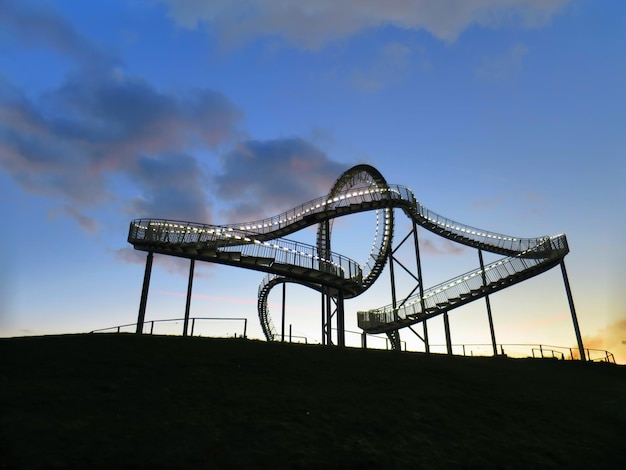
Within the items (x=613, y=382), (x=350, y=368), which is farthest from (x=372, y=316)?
(x=350, y=368)

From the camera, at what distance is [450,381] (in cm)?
1828

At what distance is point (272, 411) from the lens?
12.4 m

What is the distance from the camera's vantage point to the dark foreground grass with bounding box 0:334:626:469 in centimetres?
1003

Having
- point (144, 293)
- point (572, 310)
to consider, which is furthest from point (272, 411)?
point (572, 310)

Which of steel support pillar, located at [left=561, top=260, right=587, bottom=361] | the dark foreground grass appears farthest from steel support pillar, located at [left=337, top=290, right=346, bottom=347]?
steel support pillar, located at [left=561, top=260, right=587, bottom=361]

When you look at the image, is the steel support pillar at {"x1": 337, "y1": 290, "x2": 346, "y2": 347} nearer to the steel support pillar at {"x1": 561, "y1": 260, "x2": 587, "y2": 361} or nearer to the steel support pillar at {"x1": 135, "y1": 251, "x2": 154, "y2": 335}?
the steel support pillar at {"x1": 135, "y1": 251, "x2": 154, "y2": 335}

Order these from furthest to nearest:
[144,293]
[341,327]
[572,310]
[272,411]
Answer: [572,310]
[341,327]
[144,293]
[272,411]

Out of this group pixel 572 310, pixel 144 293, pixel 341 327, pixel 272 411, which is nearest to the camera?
pixel 272 411

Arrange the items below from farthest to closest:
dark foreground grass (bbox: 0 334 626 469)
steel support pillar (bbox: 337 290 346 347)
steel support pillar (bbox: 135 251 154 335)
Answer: steel support pillar (bbox: 337 290 346 347) → steel support pillar (bbox: 135 251 154 335) → dark foreground grass (bbox: 0 334 626 469)

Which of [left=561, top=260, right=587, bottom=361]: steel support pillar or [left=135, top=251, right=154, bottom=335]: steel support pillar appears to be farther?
[left=561, top=260, right=587, bottom=361]: steel support pillar

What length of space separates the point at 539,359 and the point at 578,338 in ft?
29.3

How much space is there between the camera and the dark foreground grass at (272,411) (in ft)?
32.9

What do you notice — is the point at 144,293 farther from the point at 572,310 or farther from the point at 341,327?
the point at 572,310

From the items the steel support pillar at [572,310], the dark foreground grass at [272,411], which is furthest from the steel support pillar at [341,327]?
the steel support pillar at [572,310]
